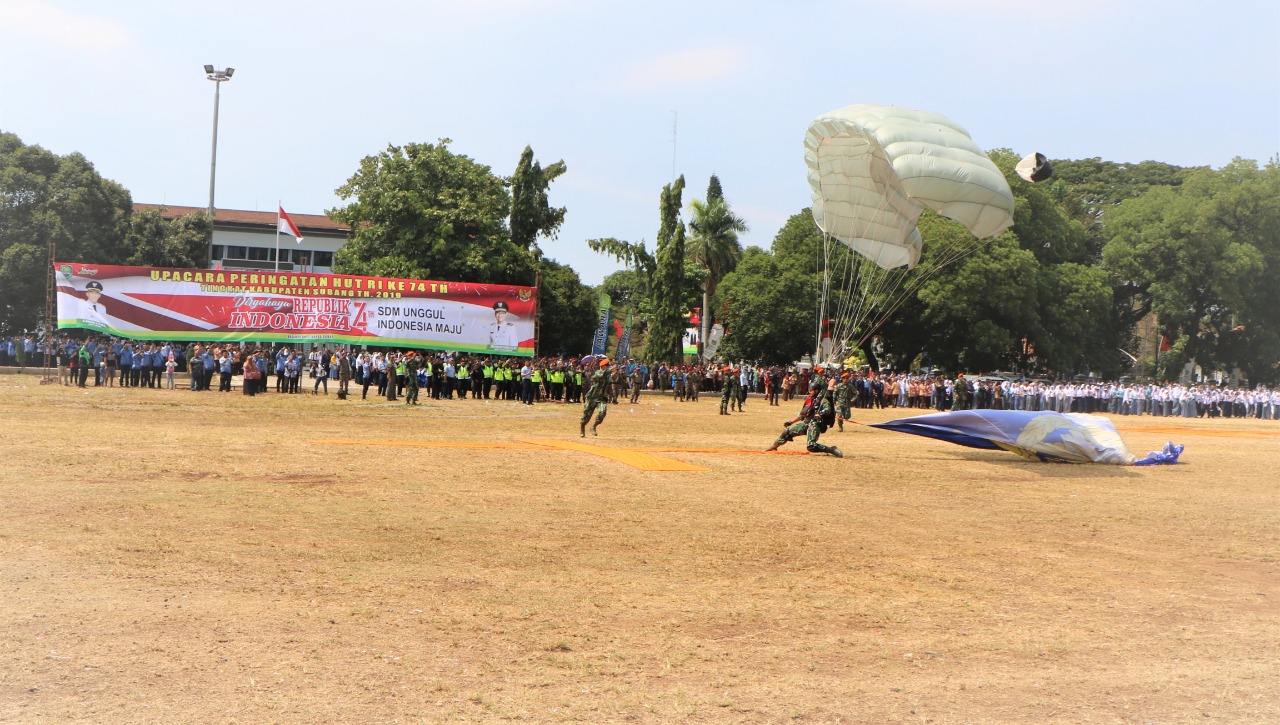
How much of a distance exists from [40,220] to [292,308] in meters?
20.3

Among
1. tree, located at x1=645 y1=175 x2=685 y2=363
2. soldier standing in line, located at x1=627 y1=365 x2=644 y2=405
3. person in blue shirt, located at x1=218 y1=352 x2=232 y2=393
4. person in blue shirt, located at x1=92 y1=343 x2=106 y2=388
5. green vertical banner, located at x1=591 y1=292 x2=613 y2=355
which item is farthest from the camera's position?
tree, located at x1=645 y1=175 x2=685 y2=363

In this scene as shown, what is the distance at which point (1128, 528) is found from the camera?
1186 centimetres

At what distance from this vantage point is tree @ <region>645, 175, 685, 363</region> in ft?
165

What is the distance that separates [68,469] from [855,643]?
35.1 ft

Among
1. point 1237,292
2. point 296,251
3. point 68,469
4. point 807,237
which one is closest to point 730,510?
point 68,469

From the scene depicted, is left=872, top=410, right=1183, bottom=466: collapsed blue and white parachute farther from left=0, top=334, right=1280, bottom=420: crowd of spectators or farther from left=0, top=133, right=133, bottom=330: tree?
left=0, top=133, right=133, bottom=330: tree

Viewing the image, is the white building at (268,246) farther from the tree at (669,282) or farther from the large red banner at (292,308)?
the large red banner at (292,308)

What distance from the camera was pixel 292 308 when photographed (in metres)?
34.3

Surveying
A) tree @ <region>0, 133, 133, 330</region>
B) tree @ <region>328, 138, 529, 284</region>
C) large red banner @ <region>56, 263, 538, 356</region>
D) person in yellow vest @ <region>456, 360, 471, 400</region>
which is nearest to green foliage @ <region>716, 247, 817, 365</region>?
tree @ <region>328, 138, 529, 284</region>

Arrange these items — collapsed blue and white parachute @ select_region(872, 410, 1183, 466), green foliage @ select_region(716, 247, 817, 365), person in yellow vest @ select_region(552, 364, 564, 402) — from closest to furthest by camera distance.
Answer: collapsed blue and white parachute @ select_region(872, 410, 1183, 466)
person in yellow vest @ select_region(552, 364, 564, 402)
green foliage @ select_region(716, 247, 817, 365)

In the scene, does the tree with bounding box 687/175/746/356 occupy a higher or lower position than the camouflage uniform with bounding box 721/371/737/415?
higher

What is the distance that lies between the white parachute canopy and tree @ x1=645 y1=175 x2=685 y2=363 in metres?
28.3

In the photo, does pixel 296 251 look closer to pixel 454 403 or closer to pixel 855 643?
pixel 454 403

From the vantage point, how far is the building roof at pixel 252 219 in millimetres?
77625
